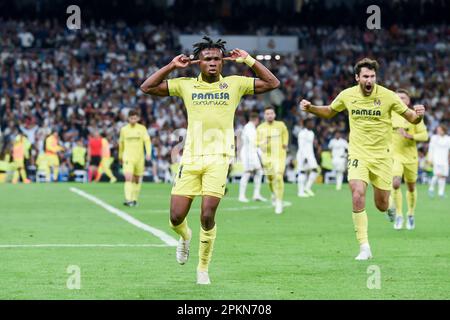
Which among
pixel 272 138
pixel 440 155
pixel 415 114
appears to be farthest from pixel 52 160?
pixel 415 114

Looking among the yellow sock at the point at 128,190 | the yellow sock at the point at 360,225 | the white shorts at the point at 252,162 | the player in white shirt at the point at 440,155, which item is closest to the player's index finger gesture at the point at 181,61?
the yellow sock at the point at 360,225

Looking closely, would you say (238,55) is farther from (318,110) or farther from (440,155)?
(440,155)

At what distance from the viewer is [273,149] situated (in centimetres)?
2572

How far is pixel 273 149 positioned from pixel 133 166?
11.4 ft

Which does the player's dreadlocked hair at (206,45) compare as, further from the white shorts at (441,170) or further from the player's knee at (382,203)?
the white shorts at (441,170)

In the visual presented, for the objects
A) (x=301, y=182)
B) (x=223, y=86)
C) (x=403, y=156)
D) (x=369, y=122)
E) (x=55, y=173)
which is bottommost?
(x=55, y=173)

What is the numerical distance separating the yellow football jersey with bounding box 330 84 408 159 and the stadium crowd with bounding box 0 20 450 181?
90.3 ft

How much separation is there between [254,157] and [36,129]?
17.2 metres

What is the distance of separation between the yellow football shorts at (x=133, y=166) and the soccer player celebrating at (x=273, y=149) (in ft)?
9.81

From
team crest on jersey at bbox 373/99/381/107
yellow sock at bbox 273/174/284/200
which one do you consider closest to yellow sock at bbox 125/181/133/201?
yellow sock at bbox 273/174/284/200

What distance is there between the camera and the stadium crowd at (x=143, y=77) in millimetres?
44656

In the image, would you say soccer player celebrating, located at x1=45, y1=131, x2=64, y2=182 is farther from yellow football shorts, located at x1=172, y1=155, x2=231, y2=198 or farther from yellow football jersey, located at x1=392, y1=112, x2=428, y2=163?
yellow football shorts, located at x1=172, y1=155, x2=231, y2=198

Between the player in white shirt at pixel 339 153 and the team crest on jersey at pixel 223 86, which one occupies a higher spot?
the team crest on jersey at pixel 223 86

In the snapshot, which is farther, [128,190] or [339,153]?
[339,153]
